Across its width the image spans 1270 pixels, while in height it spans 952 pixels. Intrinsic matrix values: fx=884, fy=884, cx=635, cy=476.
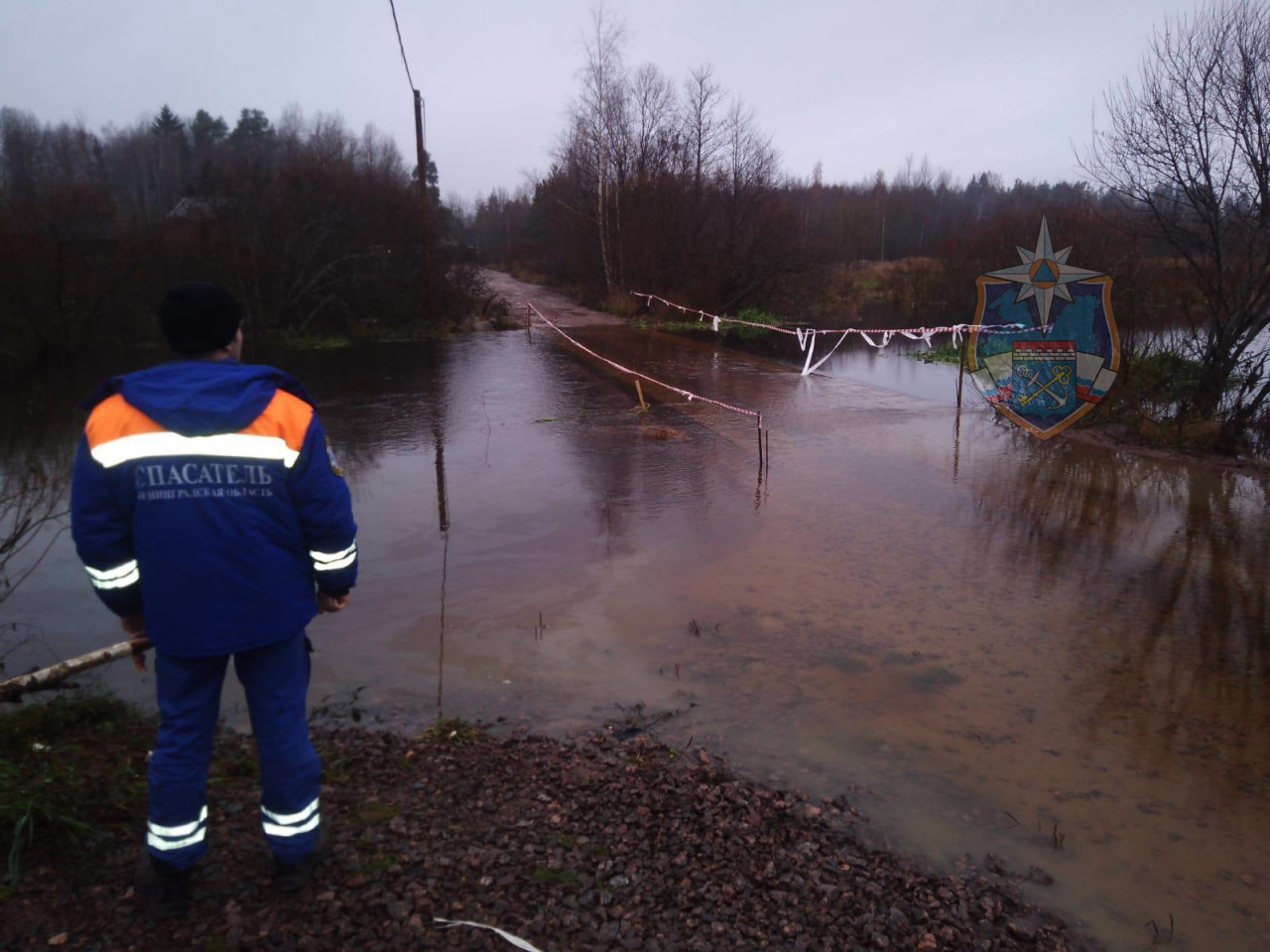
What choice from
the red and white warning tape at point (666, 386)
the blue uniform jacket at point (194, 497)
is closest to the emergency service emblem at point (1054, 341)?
the red and white warning tape at point (666, 386)

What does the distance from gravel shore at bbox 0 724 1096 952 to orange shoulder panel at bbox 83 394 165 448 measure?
4.89ft

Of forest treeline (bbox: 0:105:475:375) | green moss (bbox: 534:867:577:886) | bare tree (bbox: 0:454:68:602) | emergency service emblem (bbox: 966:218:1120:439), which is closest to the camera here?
green moss (bbox: 534:867:577:886)

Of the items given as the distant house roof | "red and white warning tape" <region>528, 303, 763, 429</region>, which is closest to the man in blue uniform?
"red and white warning tape" <region>528, 303, 763, 429</region>

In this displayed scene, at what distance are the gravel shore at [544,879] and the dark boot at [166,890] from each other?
4 centimetres

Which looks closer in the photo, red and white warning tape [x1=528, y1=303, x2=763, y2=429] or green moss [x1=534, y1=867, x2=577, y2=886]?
green moss [x1=534, y1=867, x2=577, y2=886]

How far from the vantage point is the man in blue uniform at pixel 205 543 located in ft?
8.92

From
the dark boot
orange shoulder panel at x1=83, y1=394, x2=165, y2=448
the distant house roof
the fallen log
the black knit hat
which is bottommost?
the dark boot

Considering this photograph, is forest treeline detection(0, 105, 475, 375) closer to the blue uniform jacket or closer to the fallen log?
the fallen log

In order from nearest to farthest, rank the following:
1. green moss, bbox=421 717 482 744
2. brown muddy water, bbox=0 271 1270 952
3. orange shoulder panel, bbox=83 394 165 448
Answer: orange shoulder panel, bbox=83 394 165 448 < brown muddy water, bbox=0 271 1270 952 < green moss, bbox=421 717 482 744

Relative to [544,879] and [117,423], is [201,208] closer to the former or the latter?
[117,423]

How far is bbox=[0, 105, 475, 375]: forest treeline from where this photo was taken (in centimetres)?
1688

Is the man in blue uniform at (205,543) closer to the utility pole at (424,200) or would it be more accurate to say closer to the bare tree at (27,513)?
the bare tree at (27,513)

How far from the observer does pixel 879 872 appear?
3.31 m

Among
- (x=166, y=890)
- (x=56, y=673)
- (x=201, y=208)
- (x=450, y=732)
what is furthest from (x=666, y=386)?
(x=201, y=208)
